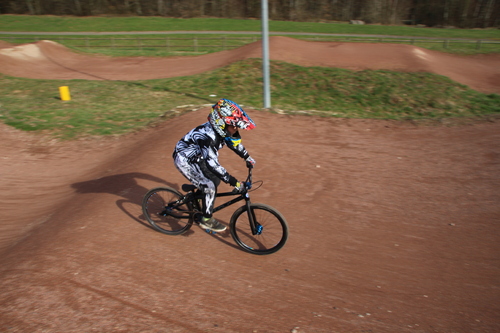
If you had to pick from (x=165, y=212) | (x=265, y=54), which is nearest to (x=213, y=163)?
(x=165, y=212)

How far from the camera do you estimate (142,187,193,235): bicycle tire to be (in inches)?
257

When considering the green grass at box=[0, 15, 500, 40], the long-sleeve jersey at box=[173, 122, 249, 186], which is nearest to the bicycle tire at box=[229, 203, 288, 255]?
the long-sleeve jersey at box=[173, 122, 249, 186]

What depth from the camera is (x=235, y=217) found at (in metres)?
6.08

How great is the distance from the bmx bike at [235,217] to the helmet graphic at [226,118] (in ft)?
2.32

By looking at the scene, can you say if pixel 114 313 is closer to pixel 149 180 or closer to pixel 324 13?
pixel 149 180

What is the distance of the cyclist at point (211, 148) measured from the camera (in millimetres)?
5555

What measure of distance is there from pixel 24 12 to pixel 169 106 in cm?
5032

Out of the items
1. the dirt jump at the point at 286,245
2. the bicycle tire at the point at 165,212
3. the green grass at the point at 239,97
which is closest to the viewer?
the dirt jump at the point at 286,245

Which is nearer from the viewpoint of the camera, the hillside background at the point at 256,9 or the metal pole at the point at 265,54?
the metal pole at the point at 265,54

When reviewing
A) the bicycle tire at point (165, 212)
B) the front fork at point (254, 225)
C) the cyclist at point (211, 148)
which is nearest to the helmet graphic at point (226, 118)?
the cyclist at point (211, 148)

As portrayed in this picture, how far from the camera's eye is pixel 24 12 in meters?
52.4

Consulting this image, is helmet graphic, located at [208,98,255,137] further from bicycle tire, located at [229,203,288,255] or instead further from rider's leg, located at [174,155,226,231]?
bicycle tire, located at [229,203,288,255]

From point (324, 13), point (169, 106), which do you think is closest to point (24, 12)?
point (324, 13)

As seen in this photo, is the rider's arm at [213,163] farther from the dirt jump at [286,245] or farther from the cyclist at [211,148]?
the dirt jump at [286,245]
